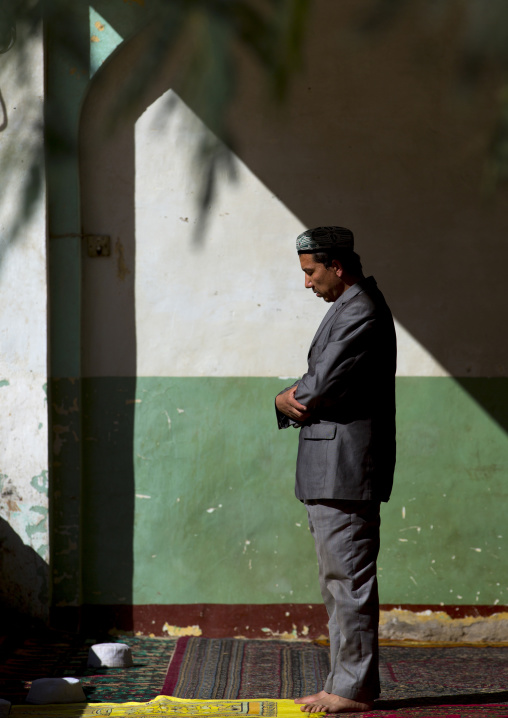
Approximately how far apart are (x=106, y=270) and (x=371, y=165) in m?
1.50

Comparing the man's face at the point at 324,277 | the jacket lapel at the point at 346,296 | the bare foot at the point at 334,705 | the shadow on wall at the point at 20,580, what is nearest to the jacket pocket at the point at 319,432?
the jacket lapel at the point at 346,296

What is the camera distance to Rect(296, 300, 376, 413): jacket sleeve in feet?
10.1

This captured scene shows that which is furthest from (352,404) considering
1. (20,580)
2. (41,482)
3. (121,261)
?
(20,580)

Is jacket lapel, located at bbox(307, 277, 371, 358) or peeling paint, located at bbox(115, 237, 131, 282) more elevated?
peeling paint, located at bbox(115, 237, 131, 282)

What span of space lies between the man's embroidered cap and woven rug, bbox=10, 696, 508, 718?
1677 millimetres

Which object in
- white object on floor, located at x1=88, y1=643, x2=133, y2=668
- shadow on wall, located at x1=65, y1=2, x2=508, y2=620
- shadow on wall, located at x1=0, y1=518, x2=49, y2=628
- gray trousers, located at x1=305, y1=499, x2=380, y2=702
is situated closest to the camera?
gray trousers, located at x1=305, y1=499, x2=380, y2=702

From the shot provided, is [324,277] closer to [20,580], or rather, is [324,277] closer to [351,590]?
[351,590]

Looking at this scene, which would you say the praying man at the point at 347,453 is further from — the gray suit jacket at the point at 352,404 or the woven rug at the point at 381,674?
the woven rug at the point at 381,674

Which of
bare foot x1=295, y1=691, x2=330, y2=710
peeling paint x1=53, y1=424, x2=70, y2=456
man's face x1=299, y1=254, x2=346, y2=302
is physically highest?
man's face x1=299, y1=254, x2=346, y2=302

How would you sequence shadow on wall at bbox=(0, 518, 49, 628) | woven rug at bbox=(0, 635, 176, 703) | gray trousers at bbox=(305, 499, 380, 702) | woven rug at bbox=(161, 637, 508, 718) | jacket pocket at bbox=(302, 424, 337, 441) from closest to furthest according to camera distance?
gray trousers at bbox=(305, 499, 380, 702)
jacket pocket at bbox=(302, 424, 337, 441)
woven rug at bbox=(161, 637, 508, 718)
woven rug at bbox=(0, 635, 176, 703)
shadow on wall at bbox=(0, 518, 49, 628)

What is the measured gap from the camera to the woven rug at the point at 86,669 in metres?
3.54

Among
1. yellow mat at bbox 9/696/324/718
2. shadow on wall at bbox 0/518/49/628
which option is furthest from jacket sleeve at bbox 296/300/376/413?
shadow on wall at bbox 0/518/49/628

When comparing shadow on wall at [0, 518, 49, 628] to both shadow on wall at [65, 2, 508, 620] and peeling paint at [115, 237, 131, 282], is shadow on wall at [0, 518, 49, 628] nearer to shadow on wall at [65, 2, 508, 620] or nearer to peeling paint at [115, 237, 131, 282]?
shadow on wall at [65, 2, 508, 620]

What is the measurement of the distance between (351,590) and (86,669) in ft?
4.92
